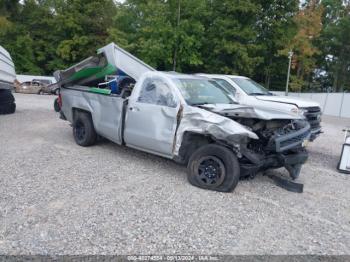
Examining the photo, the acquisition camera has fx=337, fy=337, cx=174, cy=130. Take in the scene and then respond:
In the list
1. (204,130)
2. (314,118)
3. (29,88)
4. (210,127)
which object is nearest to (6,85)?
(204,130)

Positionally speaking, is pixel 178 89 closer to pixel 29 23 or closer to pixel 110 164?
pixel 110 164

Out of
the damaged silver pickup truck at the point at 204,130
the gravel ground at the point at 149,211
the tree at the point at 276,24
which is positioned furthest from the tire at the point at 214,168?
the tree at the point at 276,24

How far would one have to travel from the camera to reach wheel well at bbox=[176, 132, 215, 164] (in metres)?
5.65

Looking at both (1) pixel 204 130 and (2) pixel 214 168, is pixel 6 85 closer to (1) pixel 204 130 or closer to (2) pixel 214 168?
(1) pixel 204 130

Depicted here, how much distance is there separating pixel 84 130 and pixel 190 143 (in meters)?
3.28

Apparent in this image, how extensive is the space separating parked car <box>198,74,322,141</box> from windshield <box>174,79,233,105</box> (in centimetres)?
201

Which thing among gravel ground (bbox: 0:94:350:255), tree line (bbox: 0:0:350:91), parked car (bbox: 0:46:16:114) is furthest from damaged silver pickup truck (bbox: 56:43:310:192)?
→ tree line (bbox: 0:0:350:91)

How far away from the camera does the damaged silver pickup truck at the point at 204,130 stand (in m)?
5.23

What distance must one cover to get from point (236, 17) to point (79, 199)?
101 feet

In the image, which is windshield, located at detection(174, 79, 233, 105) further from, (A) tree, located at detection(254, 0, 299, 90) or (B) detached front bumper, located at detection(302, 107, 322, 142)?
(A) tree, located at detection(254, 0, 299, 90)

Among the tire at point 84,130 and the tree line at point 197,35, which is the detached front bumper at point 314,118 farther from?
the tree line at point 197,35

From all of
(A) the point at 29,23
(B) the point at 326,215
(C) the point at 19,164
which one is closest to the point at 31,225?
(C) the point at 19,164

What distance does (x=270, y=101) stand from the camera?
895cm

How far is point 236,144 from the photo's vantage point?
516 centimetres
